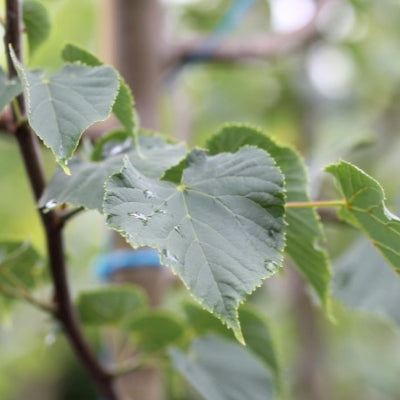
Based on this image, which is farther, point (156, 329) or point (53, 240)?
point (156, 329)

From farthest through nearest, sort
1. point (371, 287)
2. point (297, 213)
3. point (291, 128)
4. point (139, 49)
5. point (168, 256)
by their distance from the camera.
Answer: point (291, 128) < point (139, 49) < point (371, 287) < point (297, 213) < point (168, 256)

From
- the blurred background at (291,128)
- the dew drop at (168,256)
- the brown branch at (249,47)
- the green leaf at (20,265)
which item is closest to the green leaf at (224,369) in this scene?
the green leaf at (20,265)

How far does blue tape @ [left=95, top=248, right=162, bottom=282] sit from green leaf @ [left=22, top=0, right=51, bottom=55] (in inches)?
13.4

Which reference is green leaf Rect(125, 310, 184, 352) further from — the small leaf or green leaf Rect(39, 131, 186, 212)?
green leaf Rect(39, 131, 186, 212)

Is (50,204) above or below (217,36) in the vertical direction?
above

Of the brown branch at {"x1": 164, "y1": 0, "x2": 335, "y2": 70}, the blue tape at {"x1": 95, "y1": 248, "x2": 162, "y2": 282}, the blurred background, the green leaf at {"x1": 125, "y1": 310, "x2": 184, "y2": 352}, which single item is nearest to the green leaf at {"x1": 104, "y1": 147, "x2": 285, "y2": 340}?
the green leaf at {"x1": 125, "y1": 310, "x2": 184, "y2": 352}

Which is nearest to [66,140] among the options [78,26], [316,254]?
[316,254]

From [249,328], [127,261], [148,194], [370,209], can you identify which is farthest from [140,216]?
[127,261]

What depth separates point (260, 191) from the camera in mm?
314

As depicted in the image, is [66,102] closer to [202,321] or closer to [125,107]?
[125,107]

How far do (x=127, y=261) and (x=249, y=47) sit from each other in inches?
14.1

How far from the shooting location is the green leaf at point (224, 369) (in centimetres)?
49

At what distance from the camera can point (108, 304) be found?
527 mm

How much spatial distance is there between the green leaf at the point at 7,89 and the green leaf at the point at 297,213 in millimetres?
108
